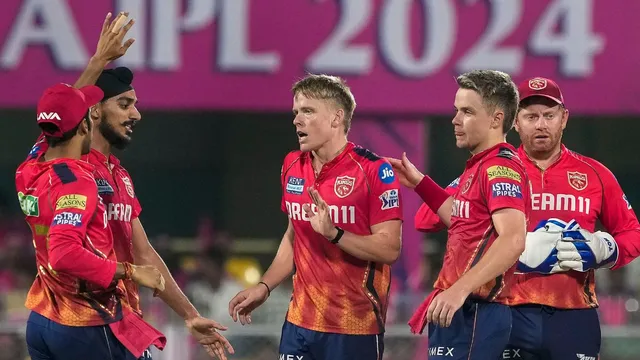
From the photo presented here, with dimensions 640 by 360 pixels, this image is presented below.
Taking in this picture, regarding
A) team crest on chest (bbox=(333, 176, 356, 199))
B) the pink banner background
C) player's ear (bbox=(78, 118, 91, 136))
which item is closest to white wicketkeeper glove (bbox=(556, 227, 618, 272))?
team crest on chest (bbox=(333, 176, 356, 199))

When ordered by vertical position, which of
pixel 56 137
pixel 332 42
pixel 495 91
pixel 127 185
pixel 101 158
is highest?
pixel 332 42

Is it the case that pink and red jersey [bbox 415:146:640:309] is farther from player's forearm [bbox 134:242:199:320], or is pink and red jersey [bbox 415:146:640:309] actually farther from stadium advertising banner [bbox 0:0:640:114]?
stadium advertising banner [bbox 0:0:640:114]

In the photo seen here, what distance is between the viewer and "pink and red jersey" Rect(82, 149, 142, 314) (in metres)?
5.78

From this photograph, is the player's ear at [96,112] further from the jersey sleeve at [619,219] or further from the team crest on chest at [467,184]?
the jersey sleeve at [619,219]

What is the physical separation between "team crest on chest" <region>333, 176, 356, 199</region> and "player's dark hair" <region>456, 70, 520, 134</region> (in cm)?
74

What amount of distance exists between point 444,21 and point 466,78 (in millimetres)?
4937

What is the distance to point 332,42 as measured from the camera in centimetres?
1070

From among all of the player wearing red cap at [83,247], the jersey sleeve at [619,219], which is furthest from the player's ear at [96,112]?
the jersey sleeve at [619,219]

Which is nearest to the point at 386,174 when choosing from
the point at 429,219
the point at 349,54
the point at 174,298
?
the point at 429,219

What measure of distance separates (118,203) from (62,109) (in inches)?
26.5

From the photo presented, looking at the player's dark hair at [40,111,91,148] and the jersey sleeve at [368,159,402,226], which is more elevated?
the player's dark hair at [40,111,91,148]

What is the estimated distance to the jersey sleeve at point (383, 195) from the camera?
5.95 metres

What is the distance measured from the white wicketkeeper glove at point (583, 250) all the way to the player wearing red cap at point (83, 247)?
2129 millimetres

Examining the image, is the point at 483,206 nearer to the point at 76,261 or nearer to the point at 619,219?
the point at 619,219
